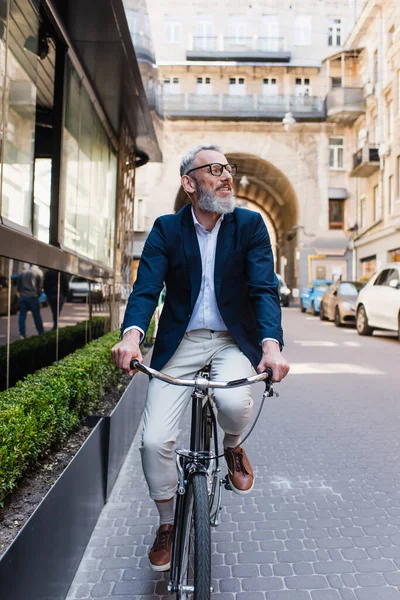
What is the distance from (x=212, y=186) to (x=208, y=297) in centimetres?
56

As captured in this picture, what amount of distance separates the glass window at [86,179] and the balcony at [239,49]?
1377 inches

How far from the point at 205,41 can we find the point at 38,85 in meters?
40.5

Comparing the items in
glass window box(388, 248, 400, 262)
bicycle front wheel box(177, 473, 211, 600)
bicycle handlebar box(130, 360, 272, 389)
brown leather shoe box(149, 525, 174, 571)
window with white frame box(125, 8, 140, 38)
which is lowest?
brown leather shoe box(149, 525, 174, 571)

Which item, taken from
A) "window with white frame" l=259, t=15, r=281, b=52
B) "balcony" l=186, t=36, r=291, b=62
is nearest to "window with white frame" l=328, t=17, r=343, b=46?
"balcony" l=186, t=36, r=291, b=62

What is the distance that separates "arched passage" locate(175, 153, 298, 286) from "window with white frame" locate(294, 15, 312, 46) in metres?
10.2

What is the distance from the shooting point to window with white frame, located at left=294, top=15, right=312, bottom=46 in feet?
137

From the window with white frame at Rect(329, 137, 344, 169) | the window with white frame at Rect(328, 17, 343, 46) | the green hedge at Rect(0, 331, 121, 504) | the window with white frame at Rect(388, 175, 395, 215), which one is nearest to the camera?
the green hedge at Rect(0, 331, 121, 504)

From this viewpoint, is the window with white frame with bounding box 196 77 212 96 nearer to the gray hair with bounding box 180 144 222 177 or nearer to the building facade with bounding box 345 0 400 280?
the building facade with bounding box 345 0 400 280

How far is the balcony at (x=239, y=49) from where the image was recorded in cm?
4134

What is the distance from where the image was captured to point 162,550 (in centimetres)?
266

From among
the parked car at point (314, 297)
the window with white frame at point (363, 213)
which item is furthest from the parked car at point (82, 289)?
the window with white frame at point (363, 213)

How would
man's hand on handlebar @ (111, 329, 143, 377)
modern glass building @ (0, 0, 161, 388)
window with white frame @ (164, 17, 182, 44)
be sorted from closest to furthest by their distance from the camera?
man's hand on handlebar @ (111, 329, 143, 377), modern glass building @ (0, 0, 161, 388), window with white frame @ (164, 17, 182, 44)

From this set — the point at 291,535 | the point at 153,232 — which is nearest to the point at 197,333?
the point at 153,232

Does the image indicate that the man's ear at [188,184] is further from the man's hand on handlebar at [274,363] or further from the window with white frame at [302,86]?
the window with white frame at [302,86]
